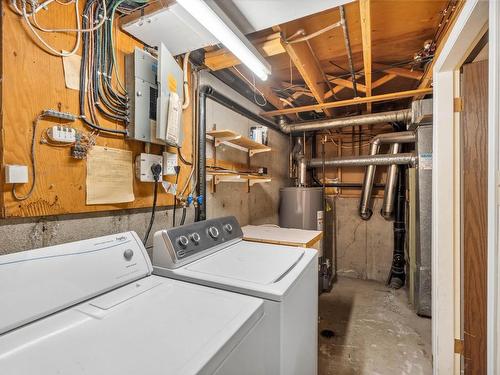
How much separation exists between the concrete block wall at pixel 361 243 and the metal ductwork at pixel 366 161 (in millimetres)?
631

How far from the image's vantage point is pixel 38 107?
1007 mm

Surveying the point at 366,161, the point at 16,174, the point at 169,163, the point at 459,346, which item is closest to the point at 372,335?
the point at 459,346

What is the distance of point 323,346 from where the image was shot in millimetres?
2133

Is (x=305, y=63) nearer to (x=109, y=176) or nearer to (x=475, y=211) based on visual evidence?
(x=475, y=211)

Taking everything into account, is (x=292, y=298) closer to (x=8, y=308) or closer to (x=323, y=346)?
(x=8, y=308)

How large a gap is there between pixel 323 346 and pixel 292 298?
1.47 meters

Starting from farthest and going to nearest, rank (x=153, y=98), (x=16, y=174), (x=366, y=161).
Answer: (x=366, y=161)
(x=153, y=98)
(x=16, y=174)

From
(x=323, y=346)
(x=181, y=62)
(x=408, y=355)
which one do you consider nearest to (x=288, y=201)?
(x=323, y=346)

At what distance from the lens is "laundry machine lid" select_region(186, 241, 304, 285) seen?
1100 mm

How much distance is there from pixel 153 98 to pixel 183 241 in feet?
2.78

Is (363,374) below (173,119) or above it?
below

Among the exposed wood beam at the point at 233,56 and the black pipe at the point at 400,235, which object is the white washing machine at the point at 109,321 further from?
the black pipe at the point at 400,235

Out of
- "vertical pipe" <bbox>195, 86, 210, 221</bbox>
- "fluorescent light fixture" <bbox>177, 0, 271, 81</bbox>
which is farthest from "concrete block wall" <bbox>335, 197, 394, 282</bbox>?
"fluorescent light fixture" <bbox>177, 0, 271, 81</bbox>

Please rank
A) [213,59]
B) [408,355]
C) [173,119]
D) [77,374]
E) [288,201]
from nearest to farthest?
[77,374]
[173,119]
[213,59]
[408,355]
[288,201]
